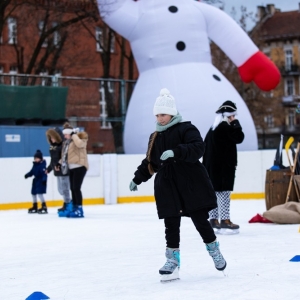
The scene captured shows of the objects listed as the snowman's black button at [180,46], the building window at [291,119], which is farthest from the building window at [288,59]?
the snowman's black button at [180,46]

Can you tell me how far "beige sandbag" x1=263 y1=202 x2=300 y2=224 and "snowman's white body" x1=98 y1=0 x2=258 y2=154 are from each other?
6.12 metres

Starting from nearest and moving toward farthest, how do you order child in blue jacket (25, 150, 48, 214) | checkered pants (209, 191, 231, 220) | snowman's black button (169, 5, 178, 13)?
checkered pants (209, 191, 231, 220), child in blue jacket (25, 150, 48, 214), snowman's black button (169, 5, 178, 13)

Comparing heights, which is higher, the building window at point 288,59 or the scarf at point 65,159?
the building window at point 288,59

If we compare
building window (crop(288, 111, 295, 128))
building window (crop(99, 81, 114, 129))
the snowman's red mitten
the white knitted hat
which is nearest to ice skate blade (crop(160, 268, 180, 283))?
the white knitted hat

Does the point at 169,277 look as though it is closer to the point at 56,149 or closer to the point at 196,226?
the point at 196,226

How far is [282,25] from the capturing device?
69.1 metres

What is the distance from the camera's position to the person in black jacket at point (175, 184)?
5.95 metres

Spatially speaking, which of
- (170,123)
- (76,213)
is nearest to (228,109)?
(170,123)

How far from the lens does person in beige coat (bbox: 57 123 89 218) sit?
40.0 feet

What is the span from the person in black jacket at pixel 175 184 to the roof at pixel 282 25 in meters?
61.4

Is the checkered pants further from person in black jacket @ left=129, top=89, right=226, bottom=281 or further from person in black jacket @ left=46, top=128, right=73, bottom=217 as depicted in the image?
person in black jacket @ left=46, top=128, right=73, bottom=217

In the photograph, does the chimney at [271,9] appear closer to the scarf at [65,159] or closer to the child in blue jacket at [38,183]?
the child in blue jacket at [38,183]

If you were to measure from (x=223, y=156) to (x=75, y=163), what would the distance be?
3.41m

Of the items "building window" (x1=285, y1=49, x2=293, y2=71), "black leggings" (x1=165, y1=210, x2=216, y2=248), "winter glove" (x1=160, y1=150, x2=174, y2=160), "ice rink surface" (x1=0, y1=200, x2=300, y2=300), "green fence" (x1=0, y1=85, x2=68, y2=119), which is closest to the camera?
"ice rink surface" (x1=0, y1=200, x2=300, y2=300)
